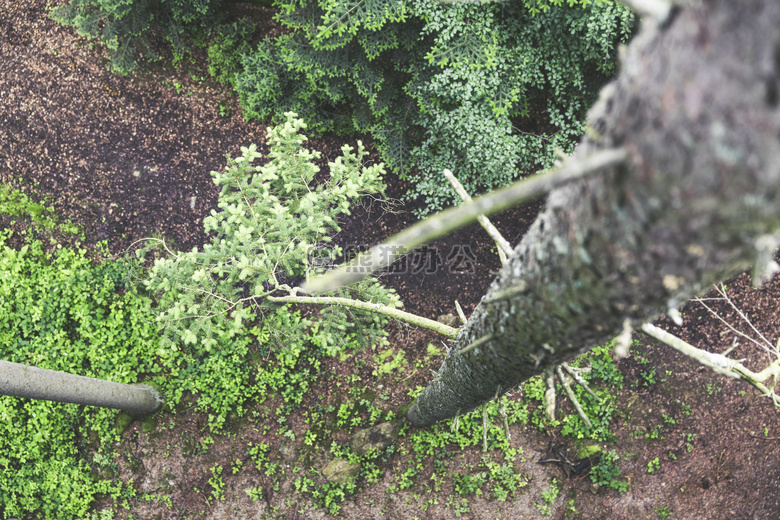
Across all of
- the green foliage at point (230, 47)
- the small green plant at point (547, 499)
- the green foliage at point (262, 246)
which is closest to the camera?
the green foliage at point (262, 246)

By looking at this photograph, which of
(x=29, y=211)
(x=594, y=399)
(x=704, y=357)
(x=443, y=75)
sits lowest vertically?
(x=704, y=357)

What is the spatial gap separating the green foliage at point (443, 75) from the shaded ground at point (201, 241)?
2.18 ft

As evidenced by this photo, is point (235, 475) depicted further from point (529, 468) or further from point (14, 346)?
point (529, 468)

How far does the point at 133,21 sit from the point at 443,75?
378 centimetres

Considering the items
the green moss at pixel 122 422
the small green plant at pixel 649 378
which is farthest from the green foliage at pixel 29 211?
the small green plant at pixel 649 378

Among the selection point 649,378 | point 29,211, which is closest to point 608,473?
point 649,378

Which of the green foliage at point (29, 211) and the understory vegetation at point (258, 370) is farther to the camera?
the green foliage at point (29, 211)

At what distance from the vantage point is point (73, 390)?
4.02 meters

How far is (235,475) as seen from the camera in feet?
17.1

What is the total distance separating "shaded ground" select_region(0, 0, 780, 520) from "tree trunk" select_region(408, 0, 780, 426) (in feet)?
14.4

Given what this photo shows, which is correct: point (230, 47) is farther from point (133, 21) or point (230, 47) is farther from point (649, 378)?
point (649, 378)

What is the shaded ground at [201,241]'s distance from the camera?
520 centimetres

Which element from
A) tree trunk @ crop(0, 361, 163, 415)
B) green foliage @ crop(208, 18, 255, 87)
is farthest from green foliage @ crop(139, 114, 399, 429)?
green foliage @ crop(208, 18, 255, 87)

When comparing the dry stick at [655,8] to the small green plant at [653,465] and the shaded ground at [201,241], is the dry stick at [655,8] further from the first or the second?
the small green plant at [653,465]
